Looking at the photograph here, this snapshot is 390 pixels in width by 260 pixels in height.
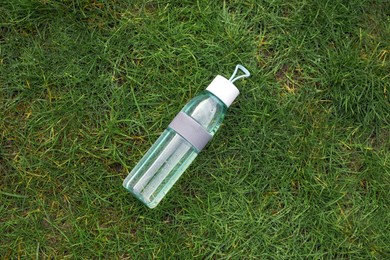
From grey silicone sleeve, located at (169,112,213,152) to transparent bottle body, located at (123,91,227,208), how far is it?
0.22 feet

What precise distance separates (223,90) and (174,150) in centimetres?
34

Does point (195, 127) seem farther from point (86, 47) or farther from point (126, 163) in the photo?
point (86, 47)

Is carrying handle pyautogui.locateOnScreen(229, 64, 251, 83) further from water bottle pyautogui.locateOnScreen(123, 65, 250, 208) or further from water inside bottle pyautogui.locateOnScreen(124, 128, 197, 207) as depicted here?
water inside bottle pyautogui.locateOnScreen(124, 128, 197, 207)

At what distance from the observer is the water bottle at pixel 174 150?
6.47 ft

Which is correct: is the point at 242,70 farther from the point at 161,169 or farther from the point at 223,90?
the point at 161,169

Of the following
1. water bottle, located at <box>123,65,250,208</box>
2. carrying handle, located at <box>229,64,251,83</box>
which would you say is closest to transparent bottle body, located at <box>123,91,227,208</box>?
water bottle, located at <box>123,65,250,208</box>

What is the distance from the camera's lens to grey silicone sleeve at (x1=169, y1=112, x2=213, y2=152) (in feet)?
6.32

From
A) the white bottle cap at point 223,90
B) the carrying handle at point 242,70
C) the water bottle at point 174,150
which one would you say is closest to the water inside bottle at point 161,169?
the water bottle at point 174,150

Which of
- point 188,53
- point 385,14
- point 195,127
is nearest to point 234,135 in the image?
point 195,127

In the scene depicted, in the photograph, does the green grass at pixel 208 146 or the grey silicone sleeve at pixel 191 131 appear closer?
the grey silicone sleeve at pixel 191 131

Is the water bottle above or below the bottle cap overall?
below

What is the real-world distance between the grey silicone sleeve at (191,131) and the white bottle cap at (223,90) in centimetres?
15

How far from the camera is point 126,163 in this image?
2.14 meters

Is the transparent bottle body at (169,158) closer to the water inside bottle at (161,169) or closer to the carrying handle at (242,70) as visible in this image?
the water inside bottle at (161,169)
